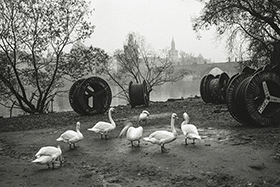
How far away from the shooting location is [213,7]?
16406 mm

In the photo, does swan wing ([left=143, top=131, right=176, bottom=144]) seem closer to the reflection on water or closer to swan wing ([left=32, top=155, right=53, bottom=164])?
swan wing ([left=32, top=155, right=53, bottom=164])

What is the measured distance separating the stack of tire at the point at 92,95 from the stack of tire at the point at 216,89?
6576 mm

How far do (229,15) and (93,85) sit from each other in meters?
9.90

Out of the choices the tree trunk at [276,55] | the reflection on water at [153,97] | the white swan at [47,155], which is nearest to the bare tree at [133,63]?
the reflection on water at [153,97]

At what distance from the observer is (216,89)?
53.8 feet

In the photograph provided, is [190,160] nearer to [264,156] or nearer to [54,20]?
[264,156]

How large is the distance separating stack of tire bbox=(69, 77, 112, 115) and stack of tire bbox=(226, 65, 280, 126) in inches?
344

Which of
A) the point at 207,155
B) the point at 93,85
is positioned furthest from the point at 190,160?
the point at 93,85

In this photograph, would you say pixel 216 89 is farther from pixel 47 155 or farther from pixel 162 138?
pixel 47 155

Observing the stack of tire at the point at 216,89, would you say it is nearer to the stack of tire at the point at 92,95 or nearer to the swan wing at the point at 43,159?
the stack of tire at the point at 92,95

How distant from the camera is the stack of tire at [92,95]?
15.1m

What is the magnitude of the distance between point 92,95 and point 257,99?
9813 mm

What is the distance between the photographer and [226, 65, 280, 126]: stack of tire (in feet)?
27.5

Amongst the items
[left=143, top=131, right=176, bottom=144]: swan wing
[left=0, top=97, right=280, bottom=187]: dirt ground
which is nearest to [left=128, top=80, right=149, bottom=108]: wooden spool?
[left=0, top=97, right=280, bottom=187]: dirt ground
